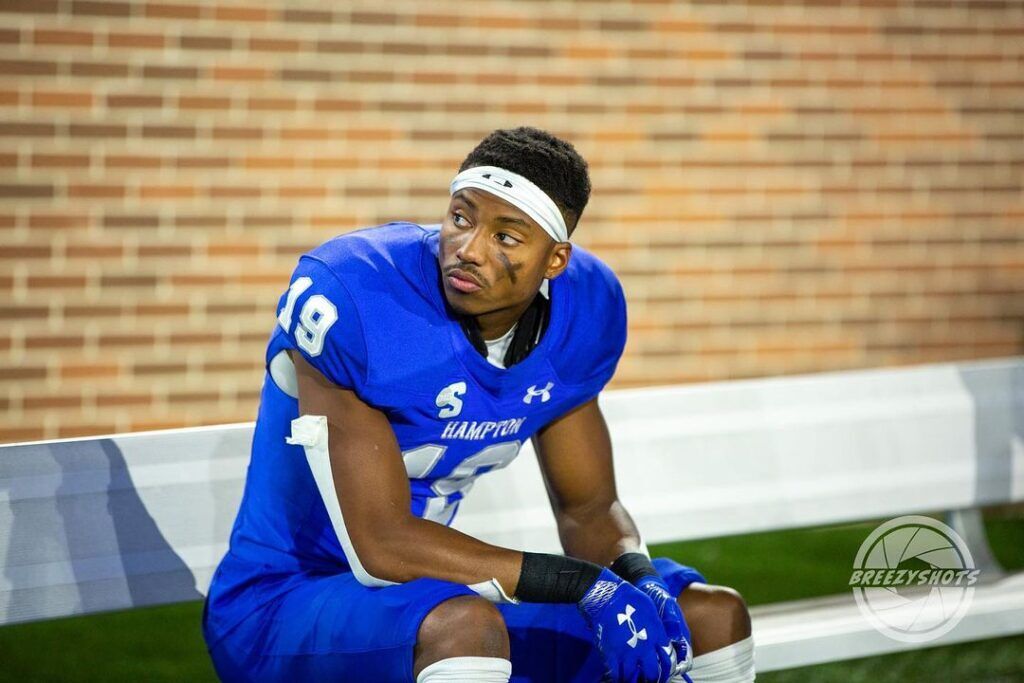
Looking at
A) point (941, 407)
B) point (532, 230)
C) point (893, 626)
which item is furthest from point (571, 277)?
point (941, 407)

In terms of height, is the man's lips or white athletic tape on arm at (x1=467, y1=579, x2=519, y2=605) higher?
the man's lips

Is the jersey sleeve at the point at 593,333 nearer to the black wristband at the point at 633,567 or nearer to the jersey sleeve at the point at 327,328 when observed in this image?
the black wristband at the point at 633,567

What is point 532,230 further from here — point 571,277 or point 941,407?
point 941,407

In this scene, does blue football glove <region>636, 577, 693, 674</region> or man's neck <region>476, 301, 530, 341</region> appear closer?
blue football glove <region>636, 577, 693, 674</region>

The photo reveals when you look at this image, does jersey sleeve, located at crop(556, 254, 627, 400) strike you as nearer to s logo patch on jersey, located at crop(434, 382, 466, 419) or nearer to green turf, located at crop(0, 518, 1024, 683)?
s logo patch on jersey, located at crop(434, 382, 466, 419)

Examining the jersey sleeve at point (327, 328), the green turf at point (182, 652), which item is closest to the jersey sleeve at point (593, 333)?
the jersey sleeve at point (327, 328)

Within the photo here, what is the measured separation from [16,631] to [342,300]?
2203 millimetres

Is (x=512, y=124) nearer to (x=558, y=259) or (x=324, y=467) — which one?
(x=558, y=259)

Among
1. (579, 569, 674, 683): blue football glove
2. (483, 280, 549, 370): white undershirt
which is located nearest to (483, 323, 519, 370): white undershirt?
(483, 280, 549, 370): white undershirt

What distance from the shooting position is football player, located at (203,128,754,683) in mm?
2387

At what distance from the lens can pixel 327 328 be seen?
244 centimetres

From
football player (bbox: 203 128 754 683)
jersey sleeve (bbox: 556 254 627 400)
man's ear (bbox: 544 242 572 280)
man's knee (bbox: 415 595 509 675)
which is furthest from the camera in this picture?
jersey sleeve (bbox: 556 254 627 400)

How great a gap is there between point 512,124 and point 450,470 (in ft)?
8.98

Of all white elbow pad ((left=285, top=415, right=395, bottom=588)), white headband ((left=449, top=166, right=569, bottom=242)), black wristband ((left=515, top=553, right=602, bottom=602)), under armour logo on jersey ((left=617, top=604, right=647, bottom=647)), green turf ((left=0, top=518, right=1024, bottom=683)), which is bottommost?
green turf ((left=0, top=518, right=1024, bottom=683))
